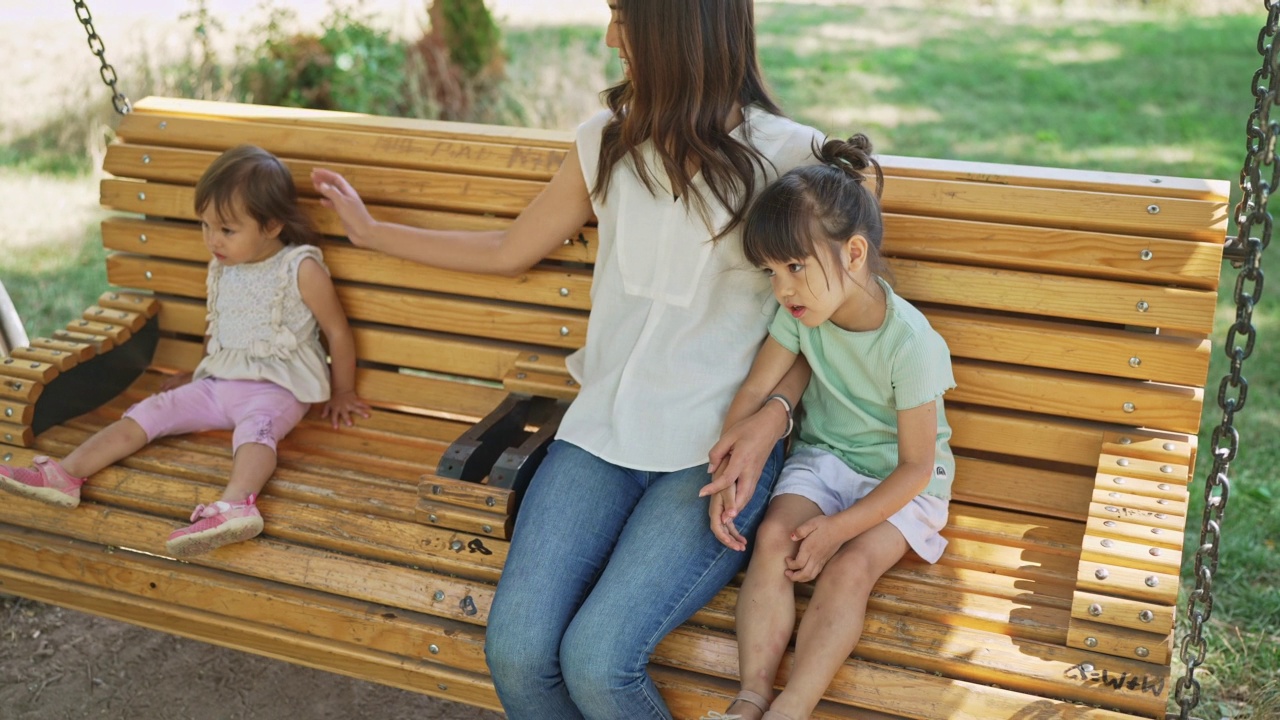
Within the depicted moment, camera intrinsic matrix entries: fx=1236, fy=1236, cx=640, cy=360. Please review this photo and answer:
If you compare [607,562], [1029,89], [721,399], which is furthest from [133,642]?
[1029,89]

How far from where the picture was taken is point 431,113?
7.86 metres

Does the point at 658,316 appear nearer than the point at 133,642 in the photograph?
Yes

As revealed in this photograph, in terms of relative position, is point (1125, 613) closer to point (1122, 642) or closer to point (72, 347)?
point (1122, 642)

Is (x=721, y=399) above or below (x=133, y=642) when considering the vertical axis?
above

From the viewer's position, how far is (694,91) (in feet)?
8.61

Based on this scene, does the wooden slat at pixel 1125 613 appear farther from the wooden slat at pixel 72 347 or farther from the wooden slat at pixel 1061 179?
the wooden slat at pixel 72 347

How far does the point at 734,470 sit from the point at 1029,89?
26.1 feet

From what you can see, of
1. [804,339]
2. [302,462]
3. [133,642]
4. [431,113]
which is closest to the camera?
[804,339]

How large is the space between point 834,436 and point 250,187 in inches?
67.3

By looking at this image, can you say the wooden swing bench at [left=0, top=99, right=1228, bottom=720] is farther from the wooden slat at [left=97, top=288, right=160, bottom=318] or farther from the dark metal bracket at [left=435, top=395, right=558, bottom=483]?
the wooden slat at [left=97, top=288, right=160, bottom=318]

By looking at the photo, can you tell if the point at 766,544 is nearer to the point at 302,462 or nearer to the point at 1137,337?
the point at 1137,337

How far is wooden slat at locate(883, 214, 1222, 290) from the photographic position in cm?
279

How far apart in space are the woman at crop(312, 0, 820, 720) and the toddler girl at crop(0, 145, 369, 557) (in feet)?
3.01

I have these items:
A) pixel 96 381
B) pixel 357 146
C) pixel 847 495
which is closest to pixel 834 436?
pixel 847 495
